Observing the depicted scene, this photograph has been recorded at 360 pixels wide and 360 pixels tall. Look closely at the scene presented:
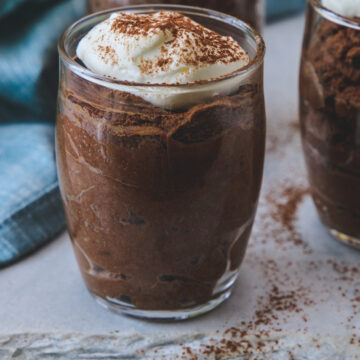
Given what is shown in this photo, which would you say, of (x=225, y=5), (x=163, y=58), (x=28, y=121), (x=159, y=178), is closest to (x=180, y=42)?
(x=163, y=58)

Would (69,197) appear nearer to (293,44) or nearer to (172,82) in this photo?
(172,82)

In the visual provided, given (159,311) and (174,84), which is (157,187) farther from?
(159,311)

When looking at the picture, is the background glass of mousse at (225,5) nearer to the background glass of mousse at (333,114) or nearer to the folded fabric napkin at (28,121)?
the folded fabric napkin at (28,121)

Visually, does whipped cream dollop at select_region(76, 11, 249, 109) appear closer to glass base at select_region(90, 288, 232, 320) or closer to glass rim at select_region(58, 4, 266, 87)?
glass rim at select_region(58, 4, 266, 87)

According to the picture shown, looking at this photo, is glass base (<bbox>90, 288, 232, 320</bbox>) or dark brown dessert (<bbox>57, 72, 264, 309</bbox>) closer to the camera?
dark brown dessert (<bbox>57, 72, 264, 309</bbox>)

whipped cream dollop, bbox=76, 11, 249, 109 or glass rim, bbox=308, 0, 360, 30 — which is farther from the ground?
whipped cream dollop, bbox=76, 11, 249, 109

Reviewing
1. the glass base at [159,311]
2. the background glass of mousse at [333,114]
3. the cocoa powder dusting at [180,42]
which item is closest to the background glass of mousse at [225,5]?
the background glass of mousse at [333,114]

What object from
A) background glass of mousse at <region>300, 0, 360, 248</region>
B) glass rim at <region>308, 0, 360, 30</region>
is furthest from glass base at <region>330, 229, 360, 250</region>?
glass rim at <region>308, 0, 360, 30</region>
